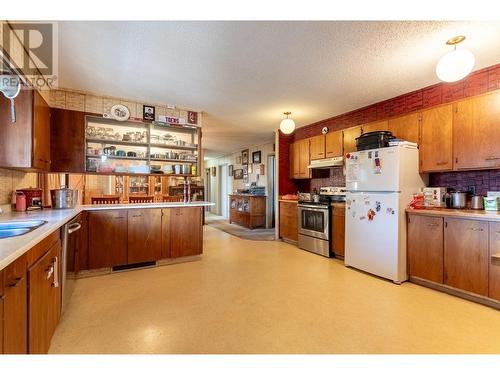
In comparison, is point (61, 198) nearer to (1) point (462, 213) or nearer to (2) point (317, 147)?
(2) point (317, 147)

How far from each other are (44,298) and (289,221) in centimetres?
420

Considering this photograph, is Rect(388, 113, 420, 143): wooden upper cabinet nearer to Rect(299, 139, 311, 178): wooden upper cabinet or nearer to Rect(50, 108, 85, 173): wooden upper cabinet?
Rect(299, 139, 311, 178): wooden upper cabinet

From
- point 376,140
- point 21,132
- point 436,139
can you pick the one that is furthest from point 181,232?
point 436,139

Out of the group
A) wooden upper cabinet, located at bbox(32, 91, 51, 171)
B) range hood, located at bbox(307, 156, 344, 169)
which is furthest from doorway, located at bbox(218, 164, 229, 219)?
wooden upper cabinet, located at bbox(32, 91, 51, 171)

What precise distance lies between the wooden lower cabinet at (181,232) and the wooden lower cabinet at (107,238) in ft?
1.74

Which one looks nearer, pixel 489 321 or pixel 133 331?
pixel 133 331

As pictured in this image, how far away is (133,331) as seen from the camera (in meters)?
2.00

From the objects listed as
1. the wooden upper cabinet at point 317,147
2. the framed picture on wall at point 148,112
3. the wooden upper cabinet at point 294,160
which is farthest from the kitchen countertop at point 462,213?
the framed picture on wall at point 148,112

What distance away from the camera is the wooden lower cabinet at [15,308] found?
1029mm

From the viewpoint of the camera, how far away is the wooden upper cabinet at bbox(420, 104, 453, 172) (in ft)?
9.87
